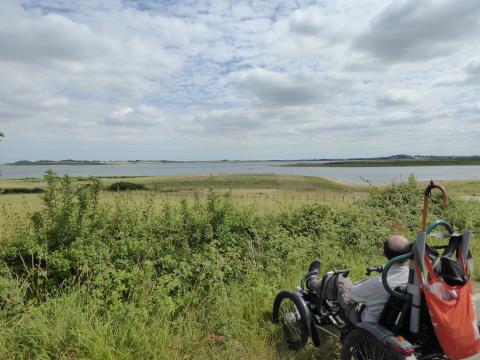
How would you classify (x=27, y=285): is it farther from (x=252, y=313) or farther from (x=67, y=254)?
(x=252, y=313)

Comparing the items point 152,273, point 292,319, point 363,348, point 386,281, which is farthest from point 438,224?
point 152,273

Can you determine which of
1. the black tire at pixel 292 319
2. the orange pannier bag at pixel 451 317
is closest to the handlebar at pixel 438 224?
the orange pannier bag at pixel 451 317

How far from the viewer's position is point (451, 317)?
2.43 meters

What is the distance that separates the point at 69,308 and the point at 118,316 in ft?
1.69

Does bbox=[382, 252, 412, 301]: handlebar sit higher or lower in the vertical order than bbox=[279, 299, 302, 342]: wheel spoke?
higher

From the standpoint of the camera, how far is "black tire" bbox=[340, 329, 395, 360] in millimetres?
2666

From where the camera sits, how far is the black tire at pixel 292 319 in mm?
3623

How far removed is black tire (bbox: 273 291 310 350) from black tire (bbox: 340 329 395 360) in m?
0.61

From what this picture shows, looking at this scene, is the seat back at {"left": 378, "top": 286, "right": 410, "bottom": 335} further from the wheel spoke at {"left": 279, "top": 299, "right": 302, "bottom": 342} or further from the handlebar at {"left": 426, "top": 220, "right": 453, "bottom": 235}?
the wheel spoke at {"left": 279, "top": 299, "right": 302, "bottom": 342}

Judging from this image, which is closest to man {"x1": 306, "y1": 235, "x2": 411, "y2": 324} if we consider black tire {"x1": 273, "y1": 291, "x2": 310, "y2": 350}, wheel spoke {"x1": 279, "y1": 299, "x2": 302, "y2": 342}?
black tire {"x1": 273, "y1": 291, "x2": 310, "y2": 350}

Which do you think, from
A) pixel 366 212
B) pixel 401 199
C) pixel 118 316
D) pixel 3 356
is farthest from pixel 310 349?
pixel 401 199

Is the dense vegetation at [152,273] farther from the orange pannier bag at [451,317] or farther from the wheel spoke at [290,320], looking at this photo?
the orange pannier bag at [451,317]

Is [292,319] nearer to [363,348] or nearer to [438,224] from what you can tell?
[363,348]

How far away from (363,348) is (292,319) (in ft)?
3.21
